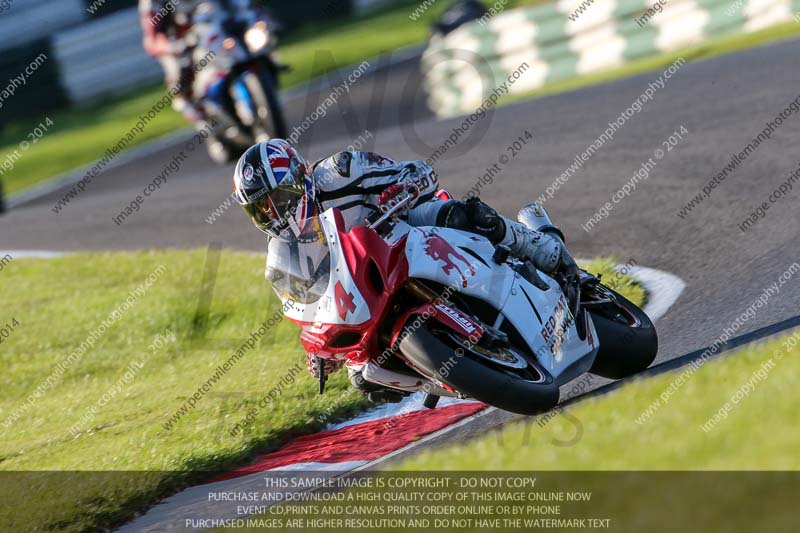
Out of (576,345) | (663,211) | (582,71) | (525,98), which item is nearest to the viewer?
(576,345)

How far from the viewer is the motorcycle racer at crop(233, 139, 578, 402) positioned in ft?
17.9

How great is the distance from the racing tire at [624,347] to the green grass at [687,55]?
843 centimetres

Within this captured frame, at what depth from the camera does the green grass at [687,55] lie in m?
13.8

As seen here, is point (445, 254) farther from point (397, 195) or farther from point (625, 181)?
point (625, 181)

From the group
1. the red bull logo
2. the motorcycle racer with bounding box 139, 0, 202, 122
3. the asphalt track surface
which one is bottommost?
the asphalt track surface

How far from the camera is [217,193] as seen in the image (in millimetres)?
14227

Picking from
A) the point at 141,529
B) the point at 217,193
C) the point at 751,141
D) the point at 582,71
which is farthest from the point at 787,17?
the point at 141,529

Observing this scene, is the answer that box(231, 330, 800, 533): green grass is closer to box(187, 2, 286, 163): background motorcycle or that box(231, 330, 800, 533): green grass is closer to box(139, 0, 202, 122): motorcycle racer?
box(187, 2, 286, 163): background motorcycle

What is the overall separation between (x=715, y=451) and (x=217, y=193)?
10.9 meters

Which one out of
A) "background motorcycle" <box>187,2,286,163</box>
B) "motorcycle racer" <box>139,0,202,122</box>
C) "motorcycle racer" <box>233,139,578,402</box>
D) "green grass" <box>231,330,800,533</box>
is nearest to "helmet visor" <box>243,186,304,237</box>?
"motorcycle racer" <box>233,139,578,402</box>

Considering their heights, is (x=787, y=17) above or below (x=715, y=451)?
below

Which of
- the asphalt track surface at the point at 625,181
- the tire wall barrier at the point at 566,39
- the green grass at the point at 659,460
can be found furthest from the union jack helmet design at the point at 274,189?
the tire wall barrier at the point at 566,39

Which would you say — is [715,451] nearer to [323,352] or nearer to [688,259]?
[323,352]

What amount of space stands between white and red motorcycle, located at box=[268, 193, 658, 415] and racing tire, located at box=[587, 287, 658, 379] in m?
0.26
